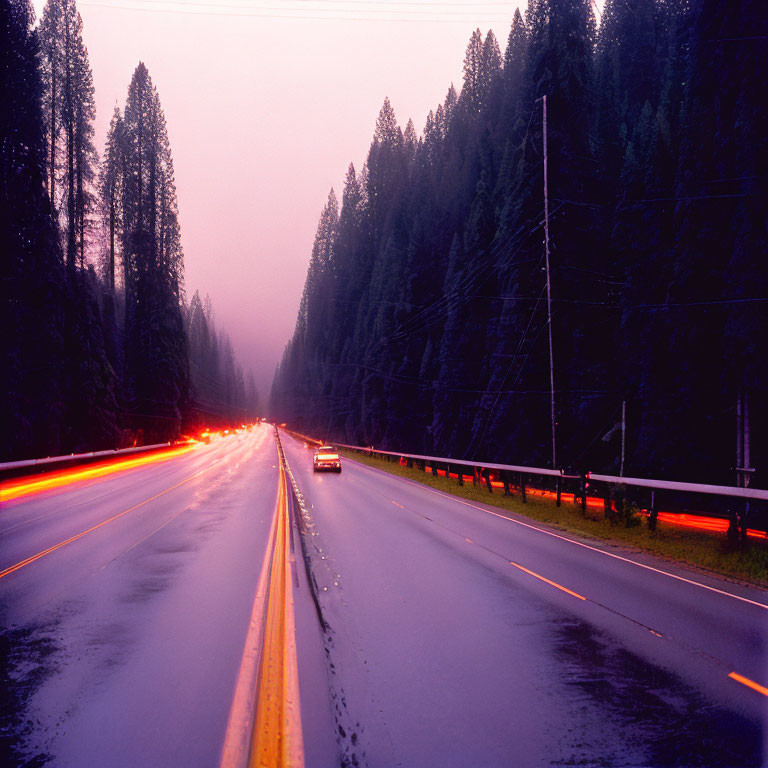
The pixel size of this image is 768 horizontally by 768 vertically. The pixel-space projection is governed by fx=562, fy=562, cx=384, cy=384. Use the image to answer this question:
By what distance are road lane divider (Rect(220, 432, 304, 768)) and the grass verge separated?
26.5 feet

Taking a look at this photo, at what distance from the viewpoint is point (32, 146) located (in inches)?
1187

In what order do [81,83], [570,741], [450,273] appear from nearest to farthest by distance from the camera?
1. [570,741]
2. [81,83]
3. [450,273]

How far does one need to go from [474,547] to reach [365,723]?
8010 millimetres

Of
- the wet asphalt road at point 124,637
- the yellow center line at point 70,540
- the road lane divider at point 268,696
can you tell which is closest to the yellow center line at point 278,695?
the road lane divider at point 268,696

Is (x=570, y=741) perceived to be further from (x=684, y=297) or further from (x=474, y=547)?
(x=684, y=297)

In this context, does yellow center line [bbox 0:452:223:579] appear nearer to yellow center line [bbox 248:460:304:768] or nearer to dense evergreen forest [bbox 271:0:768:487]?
yellow center line [bbox 248:460:304:768]

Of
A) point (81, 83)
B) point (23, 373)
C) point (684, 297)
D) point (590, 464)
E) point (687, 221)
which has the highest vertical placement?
point (81, 83)

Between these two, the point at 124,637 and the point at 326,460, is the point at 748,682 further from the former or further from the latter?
the point at 326,460

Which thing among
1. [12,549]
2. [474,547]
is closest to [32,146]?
[12,549]

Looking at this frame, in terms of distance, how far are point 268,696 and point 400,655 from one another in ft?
5.13

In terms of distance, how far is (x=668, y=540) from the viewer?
1370cm

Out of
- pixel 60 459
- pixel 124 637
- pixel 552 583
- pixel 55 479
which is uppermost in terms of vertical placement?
pixel 124 637

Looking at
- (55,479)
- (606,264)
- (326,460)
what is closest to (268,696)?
(55,479)

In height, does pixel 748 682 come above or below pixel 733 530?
above
